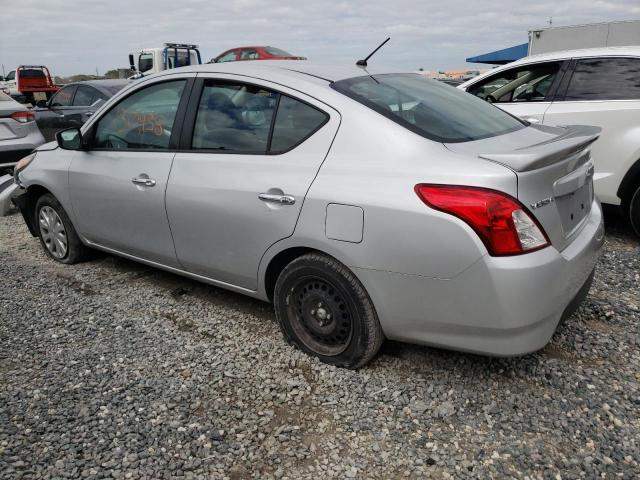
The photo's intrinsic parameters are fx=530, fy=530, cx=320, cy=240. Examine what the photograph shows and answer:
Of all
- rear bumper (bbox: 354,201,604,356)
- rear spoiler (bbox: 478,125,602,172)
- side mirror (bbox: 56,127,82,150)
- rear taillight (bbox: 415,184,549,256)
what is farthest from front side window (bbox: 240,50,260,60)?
rear taillight (bbox: 415,184,549,256)

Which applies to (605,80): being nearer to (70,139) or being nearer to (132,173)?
(132,173)

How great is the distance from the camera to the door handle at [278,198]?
9.08 feet

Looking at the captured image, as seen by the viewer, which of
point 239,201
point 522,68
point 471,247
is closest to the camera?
point 471,247

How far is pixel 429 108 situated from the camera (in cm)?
295

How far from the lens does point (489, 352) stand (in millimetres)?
2428

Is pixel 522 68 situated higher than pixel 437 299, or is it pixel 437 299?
pixel 522 68

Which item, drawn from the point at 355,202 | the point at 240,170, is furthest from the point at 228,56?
the point at 355,202

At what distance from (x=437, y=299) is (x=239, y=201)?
1248 millimetres

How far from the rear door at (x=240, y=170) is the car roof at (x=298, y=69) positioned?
0.29 ft

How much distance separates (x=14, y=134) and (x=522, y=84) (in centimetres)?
672

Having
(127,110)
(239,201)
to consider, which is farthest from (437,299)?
(127,110)

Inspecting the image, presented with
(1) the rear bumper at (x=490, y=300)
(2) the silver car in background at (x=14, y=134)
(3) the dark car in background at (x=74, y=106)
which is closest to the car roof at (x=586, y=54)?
(1) the rear bumper at (x=490, y=300)

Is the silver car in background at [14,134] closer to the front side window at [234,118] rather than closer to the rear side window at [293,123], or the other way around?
the front side window at [234,118]

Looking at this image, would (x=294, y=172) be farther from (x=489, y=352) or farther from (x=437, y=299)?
(x=489, y=352)
